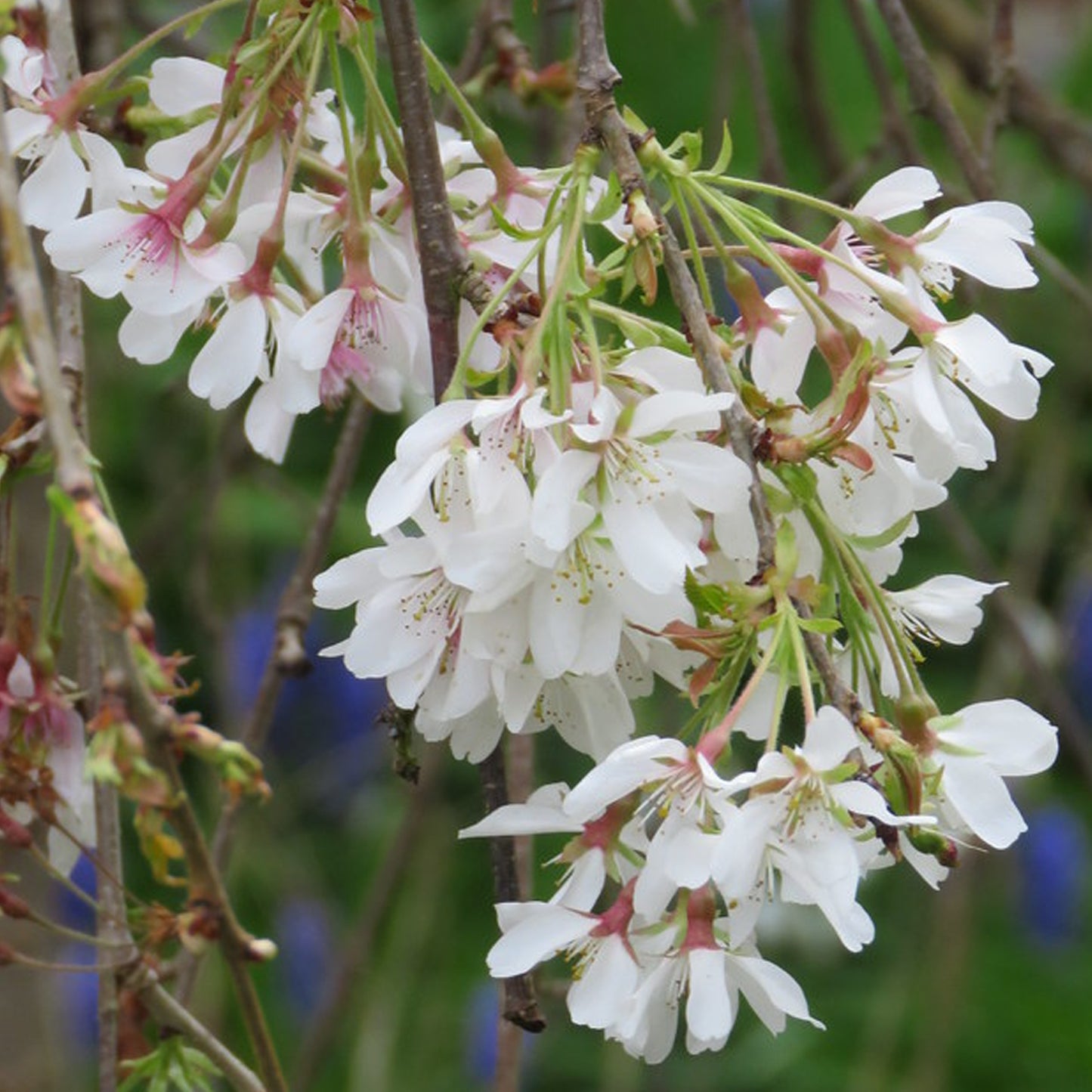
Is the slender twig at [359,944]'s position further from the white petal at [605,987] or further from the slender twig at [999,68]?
the white petal at [605,987]

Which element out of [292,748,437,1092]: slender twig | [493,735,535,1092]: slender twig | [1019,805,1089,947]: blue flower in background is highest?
[493,735,535,1092]: slender twig

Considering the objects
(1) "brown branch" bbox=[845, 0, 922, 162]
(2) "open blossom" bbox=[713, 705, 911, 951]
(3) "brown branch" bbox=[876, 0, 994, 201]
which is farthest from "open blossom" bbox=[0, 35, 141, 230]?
(1) "brown branch" bbox=[845, 0, 922, 162]

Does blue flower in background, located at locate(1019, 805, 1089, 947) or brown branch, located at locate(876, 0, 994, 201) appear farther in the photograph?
blue flower in background, located at locate(1019, 805, 1089, 947)

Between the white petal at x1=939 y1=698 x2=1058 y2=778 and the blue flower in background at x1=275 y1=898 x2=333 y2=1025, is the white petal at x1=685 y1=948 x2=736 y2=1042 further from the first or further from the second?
the blue flower in background at x1=275 y1=898 x2=333 y2=1025

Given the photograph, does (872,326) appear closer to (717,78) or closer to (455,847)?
(717,78)

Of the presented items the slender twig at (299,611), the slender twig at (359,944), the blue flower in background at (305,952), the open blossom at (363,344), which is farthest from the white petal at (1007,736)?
the blue flower in background at (305,952)
